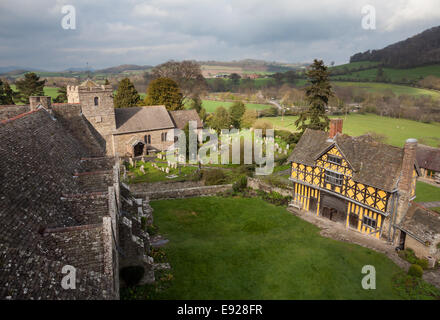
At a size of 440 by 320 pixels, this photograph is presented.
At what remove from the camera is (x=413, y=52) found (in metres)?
102

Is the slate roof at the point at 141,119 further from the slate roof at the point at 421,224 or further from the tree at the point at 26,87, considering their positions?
the slate roof at the point at 421,224

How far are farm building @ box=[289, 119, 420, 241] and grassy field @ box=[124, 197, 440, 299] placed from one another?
2819mm

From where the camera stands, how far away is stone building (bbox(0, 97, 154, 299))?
9.01 meters

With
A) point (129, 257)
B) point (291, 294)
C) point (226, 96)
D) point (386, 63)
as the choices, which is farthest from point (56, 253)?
point (386, 63)

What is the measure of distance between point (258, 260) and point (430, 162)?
101 ft

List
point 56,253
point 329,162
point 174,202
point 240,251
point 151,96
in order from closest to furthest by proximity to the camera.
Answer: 1. point 56,253
2. point 240,251
3. point 329,162
4. point 174,202
5. point 151,96

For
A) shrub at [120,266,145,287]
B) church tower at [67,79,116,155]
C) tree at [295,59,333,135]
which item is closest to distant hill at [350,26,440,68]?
tree at [295,59,333,135]

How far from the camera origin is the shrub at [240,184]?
1283 inches

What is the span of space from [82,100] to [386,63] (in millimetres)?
108065

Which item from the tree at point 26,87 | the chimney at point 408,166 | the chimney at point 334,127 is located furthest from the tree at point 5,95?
the chimney at point 408,166

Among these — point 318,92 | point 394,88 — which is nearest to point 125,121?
point 318,92

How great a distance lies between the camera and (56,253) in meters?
10.7

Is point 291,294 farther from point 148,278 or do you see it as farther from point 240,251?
point 148,278
